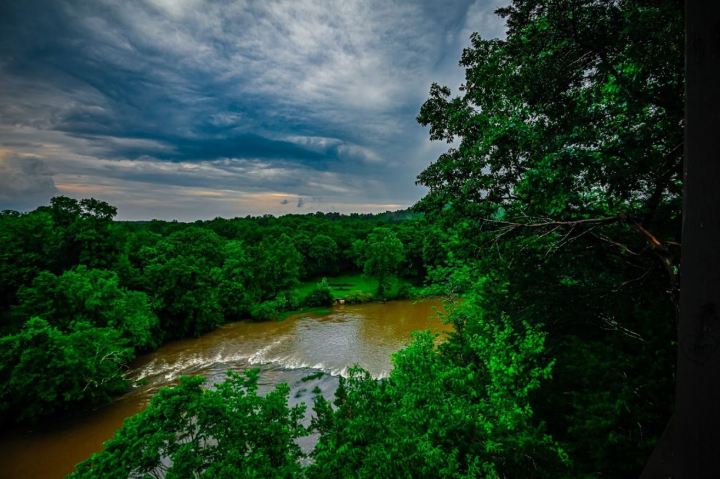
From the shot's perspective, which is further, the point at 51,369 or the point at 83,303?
the point at 83,303

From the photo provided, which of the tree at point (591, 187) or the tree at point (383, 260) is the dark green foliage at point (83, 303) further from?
the tree at point (383, 260)

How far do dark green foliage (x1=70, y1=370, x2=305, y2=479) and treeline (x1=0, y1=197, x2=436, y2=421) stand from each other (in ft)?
20.9

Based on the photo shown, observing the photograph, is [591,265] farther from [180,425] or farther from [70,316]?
[70,316]

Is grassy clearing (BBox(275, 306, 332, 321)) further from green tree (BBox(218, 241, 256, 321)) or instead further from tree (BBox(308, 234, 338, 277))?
tree (BBox(308, 234, 338, 277))

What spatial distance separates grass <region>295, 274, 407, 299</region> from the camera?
4313 centimetres

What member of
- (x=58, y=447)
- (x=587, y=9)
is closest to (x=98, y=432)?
(x=58, y=447)

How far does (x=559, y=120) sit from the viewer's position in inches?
246

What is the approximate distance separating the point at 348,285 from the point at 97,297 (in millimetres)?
33823

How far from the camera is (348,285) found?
50.3m

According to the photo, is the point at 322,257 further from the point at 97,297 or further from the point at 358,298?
the point at 97,297

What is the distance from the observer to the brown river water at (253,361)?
14812mm

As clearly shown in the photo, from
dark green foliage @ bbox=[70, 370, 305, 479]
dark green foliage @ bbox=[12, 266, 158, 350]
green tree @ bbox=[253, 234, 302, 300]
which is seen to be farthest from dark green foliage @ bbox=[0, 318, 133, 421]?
green tree @ bbox=[253, 234, 302, 300]

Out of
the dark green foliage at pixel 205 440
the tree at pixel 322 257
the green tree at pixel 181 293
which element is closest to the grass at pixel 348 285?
the tree at pixel 322 257

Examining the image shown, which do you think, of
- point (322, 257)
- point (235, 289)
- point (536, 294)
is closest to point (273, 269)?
point (235, 289)
